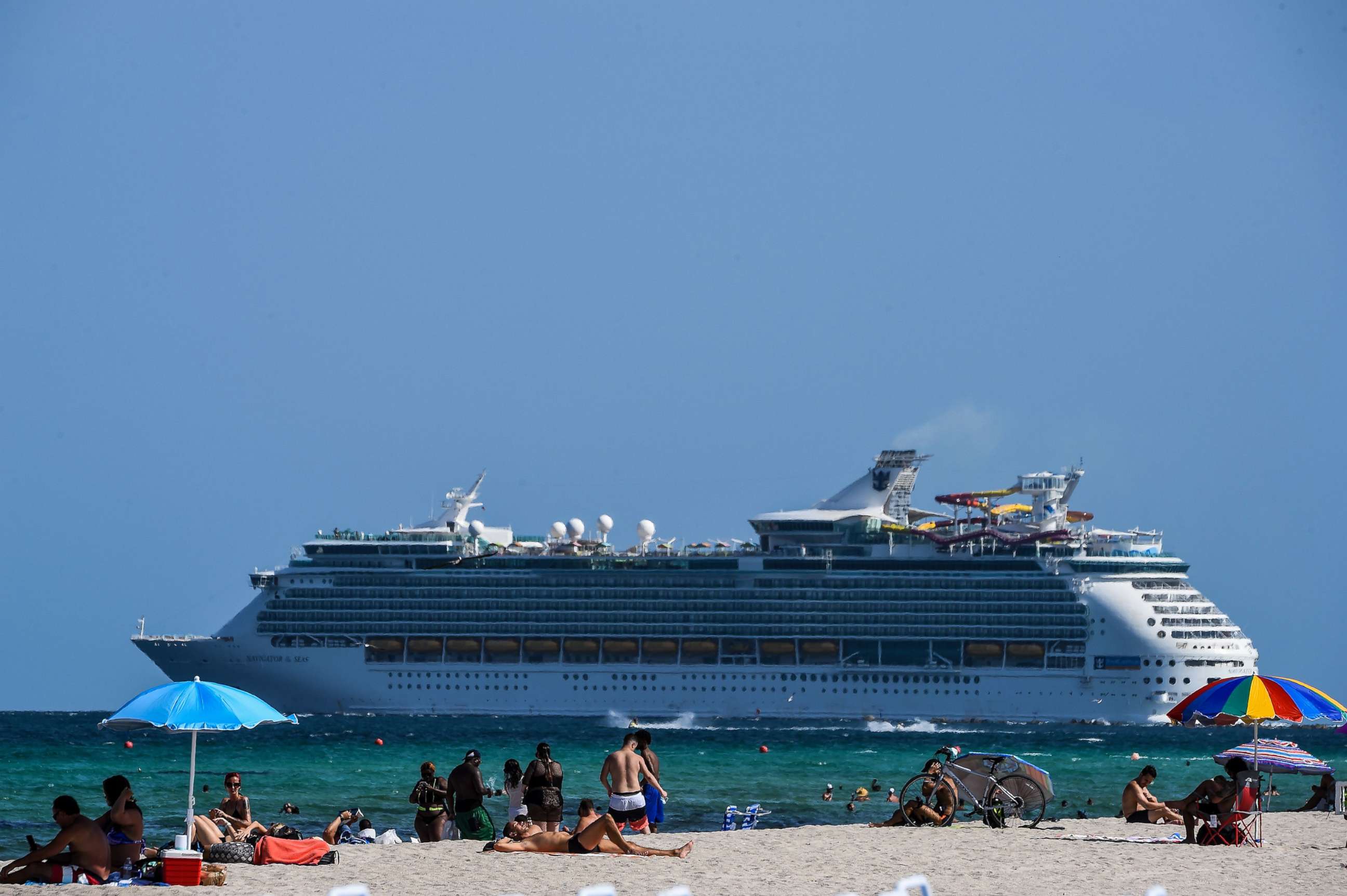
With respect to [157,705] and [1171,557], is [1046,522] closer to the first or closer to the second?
[1171,557]

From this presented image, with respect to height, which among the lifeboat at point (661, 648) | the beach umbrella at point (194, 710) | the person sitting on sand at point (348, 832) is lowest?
the person sitting on sand at point (348, 832)

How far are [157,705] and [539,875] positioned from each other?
4.20 m

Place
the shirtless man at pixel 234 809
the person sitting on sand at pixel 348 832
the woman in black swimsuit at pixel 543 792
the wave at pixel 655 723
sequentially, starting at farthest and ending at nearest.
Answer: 1. the wave at pixel 655 723
2. the person sitting on sand at pixel 348 832
3. the woman in black swimsuit at pixel 543 792
4. the shirtless man at pixel 234 809

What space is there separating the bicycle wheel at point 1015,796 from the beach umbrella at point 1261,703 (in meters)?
2.37

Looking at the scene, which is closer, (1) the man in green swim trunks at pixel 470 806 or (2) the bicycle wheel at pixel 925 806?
(1) the man in green swim trunks at pixel 470 806

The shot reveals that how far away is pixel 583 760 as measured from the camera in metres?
46.5

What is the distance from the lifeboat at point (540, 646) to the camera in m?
75.8

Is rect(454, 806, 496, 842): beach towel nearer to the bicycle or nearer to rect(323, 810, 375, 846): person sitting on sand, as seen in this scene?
rect(323, 810, 375, 846): person sitting on sand

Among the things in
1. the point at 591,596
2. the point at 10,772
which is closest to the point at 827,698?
the point at 591,596

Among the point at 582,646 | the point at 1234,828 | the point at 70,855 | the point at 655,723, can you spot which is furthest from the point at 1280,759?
the point at 582,646

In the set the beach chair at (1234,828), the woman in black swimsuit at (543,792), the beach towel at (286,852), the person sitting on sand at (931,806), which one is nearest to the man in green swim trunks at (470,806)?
the woman in black swimsuit at (543,792)

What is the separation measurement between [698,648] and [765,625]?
107 inches

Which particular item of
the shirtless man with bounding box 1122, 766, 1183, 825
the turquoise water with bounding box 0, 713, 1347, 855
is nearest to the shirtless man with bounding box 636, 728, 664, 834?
the shirtless man with bounding box 1122, 766, 1183, 825

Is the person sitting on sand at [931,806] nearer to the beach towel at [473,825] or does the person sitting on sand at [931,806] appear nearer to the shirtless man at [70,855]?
the beach towel at [473,825]
